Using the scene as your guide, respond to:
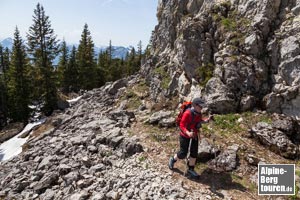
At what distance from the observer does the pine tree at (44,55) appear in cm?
3462

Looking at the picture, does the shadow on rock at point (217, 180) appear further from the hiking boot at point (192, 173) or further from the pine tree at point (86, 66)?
the pine tree at point (86, 66)

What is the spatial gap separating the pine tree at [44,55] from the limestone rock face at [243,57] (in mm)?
21604

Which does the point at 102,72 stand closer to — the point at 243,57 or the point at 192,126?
the point at 243,57

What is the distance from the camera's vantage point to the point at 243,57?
1430cm

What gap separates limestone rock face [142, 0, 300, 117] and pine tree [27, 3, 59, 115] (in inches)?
851

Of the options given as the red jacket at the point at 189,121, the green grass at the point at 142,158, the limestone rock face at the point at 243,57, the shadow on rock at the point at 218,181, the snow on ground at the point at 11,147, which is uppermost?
the limestone rock face at the point at 243,57

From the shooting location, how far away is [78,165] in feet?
41.0

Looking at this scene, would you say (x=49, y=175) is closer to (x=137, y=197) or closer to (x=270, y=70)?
(x=137, y=197)

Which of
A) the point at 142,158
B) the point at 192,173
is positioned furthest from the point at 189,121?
the point at 142,158

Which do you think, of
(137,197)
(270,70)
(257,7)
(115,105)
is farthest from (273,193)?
(115,105)

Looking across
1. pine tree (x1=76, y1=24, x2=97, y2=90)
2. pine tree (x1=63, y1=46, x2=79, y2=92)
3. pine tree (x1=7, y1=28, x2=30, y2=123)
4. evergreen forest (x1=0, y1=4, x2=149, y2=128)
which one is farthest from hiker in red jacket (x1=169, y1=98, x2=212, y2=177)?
pine tree (x1=63, y1=46, x2=79, y2=92)

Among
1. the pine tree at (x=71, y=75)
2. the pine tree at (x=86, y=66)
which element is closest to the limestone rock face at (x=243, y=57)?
the pine tree at (x=86, y=66)

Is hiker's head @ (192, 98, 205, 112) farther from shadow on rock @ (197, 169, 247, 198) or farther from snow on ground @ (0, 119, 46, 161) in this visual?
snow on ground @ (0, 119, 46, 161)

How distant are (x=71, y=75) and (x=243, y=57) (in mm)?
40932
